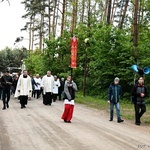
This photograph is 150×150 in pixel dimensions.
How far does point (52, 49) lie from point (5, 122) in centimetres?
2116

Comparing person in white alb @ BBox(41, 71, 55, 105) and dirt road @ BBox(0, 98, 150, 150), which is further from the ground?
person in white alb @ BBox(41, 71, 55, 105)

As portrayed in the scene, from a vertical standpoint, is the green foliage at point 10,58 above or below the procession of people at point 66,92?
above

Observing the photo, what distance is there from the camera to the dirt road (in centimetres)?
871

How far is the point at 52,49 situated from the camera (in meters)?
33.4

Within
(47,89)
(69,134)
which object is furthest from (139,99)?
(47,89)

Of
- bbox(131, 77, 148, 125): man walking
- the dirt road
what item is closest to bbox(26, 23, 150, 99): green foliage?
bbox(131, 77, 148, 125): man walking

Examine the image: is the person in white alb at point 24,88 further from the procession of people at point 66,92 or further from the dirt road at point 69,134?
the dirt road at point 69,134

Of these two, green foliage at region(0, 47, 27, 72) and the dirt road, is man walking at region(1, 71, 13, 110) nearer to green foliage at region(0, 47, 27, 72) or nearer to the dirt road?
the dirt road

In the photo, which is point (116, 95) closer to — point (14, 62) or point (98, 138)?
point (98, 138)

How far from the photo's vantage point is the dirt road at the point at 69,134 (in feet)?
28.6

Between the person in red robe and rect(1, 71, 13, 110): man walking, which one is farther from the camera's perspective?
rect(1, 71, 13, 110): man walking

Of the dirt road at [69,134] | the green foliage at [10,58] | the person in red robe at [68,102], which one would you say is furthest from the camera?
the green foliage at [10,58]

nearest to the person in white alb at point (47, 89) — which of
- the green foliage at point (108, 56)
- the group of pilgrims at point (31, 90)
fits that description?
the group of pilgrims at point (31, 90)

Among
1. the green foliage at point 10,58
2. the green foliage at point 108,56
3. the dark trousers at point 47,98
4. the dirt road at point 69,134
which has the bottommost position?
the dirt road at point 69,134
